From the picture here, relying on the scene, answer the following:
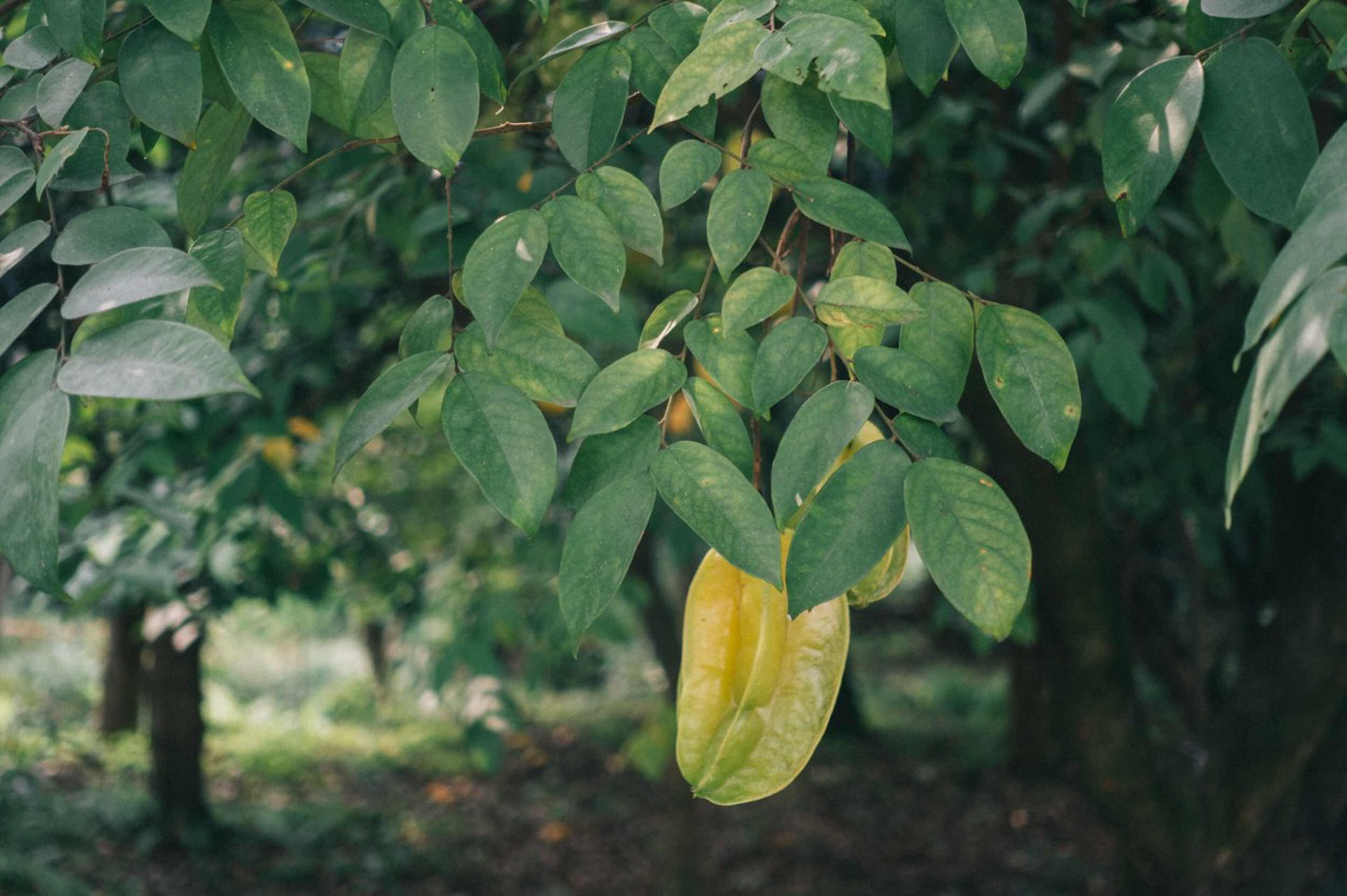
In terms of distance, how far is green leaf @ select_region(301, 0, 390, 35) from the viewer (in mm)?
958

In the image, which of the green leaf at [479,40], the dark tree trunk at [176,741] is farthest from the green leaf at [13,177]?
the dark tree trunk at [176,741]

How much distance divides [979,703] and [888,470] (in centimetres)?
964

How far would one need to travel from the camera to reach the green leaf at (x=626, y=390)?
840mm

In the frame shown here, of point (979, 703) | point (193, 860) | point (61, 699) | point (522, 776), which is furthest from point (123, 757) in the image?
point (979, 703)

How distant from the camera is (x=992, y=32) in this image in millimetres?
959

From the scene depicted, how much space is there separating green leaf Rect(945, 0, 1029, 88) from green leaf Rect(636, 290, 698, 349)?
0.32m

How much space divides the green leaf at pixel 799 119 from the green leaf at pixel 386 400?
368mm

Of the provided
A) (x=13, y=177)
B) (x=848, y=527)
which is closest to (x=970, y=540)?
(x=848, y=527)

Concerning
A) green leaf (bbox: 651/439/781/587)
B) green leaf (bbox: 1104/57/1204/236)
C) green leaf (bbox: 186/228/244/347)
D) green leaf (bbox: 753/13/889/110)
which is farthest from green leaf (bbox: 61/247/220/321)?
green leaf (bbox: 1104/57/1204/236)

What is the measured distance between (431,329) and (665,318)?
0.67ft

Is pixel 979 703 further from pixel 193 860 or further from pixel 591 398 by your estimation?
pixel 591 398

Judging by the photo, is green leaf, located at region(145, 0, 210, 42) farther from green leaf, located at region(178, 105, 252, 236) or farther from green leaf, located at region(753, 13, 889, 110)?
green leaf, located at region(753, 13, 889, 110)

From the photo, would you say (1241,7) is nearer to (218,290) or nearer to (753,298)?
(753,298)

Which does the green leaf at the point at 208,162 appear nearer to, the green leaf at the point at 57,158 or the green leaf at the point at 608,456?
the green leaf at the point at 57,158
